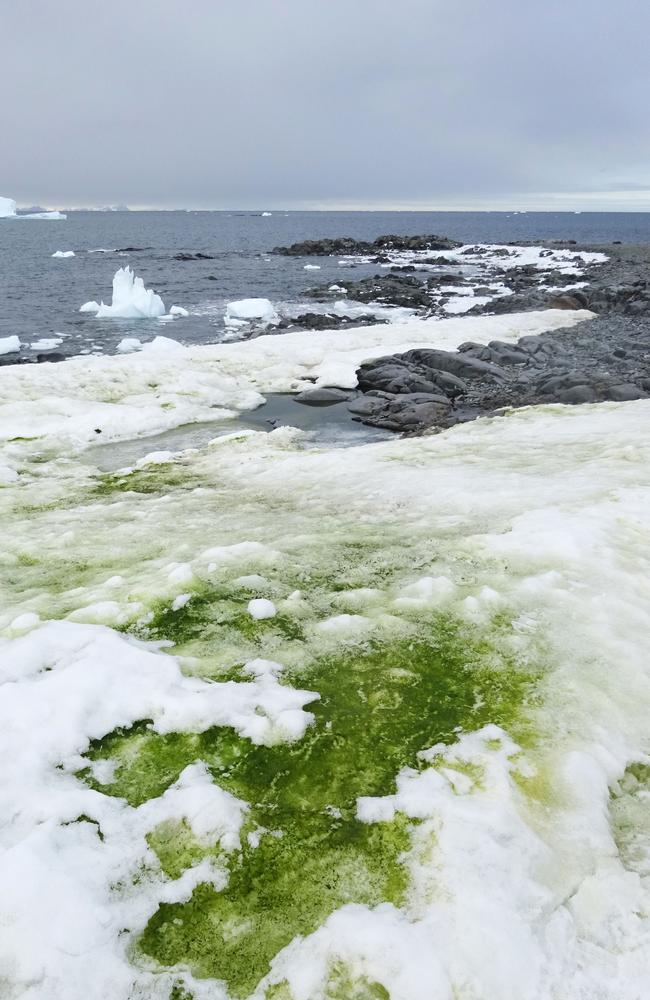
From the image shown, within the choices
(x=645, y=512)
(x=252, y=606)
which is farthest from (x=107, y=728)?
(x=645, y=512)

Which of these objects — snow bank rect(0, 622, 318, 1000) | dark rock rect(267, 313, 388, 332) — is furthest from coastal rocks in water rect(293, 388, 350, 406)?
snow bank rect(0, 622, 318, 1000)

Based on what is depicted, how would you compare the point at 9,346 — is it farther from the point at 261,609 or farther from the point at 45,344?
the point at 261,609

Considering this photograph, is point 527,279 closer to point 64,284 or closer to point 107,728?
point 64,284

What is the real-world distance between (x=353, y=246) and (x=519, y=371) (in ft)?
254

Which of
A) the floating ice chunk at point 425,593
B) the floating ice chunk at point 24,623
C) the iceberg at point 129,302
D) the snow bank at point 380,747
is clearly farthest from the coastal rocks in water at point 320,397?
the iceberg at point 129,302

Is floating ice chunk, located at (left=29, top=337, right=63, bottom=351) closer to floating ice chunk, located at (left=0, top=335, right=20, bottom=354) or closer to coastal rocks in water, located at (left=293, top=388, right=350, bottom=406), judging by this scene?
floating ice chunk, located at (left=0, top=335, right=20, bottom=354)

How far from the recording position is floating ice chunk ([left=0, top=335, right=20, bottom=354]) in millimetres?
25859

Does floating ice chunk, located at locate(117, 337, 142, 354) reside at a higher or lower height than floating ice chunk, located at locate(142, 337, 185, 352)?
lower

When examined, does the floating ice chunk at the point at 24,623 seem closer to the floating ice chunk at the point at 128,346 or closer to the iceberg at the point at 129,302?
the floating ice chunk at the point at 128,346

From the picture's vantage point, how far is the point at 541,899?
3086mm

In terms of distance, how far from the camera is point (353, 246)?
90625 mm

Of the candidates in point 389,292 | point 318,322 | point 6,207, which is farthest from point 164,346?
point 6,207

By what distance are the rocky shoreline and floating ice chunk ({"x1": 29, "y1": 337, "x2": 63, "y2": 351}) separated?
15.0 meters

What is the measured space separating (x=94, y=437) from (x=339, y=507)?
24.3ft
